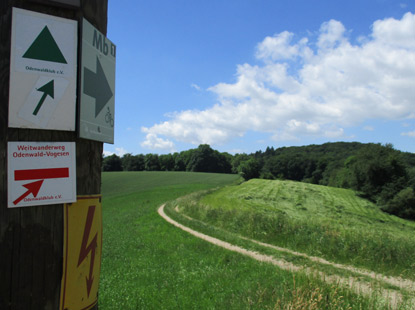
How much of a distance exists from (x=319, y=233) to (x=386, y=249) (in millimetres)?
2752

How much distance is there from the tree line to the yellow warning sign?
177 feet

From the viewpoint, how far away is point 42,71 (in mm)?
1617

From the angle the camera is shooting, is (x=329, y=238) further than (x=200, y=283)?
Yes

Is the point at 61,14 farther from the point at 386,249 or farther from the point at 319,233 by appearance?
the point at 319,233

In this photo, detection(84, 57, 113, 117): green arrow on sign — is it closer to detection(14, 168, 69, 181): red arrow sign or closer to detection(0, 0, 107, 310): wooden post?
detection(0, 0, 107, 310): wooden post

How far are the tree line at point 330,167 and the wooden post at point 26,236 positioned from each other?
54.3 m

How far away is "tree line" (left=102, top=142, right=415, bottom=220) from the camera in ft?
166

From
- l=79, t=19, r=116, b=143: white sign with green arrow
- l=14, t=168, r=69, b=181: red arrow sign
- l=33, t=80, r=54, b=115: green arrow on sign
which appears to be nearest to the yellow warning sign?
l=14, t=168, r=69, b=181: red arrow sign

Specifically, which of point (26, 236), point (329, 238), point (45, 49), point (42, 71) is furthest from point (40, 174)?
point (329, 238)

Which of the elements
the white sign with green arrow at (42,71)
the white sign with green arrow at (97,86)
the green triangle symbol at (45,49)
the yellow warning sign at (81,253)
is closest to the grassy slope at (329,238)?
the yellow warning sign at (81,253)

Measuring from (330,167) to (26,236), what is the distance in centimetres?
11353

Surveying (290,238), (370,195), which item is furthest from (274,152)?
(290,238)

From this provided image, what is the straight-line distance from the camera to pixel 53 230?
5.32 feet

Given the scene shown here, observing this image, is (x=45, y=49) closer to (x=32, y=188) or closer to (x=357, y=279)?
(x=32, y=188)
